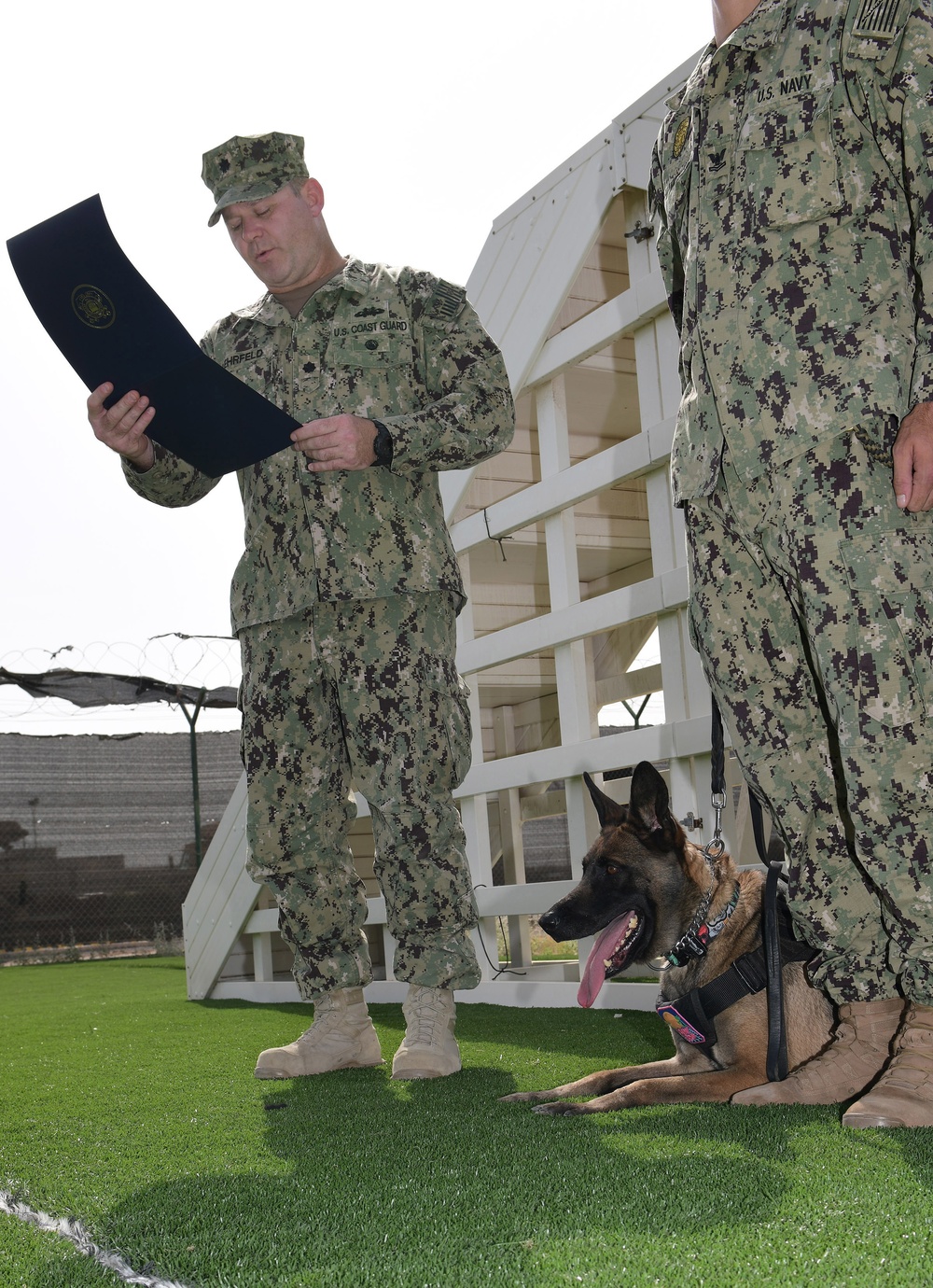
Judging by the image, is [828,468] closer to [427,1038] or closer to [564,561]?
[427,1038]

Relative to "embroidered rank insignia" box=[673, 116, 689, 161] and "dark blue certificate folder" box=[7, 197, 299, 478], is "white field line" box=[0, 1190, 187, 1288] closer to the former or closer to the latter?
"dark blue certificate folder" box=[7, 197, 299, 478]

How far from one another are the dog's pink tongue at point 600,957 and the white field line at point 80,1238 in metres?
1.04

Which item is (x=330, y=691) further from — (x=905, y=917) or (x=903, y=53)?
(x=903, y=53)

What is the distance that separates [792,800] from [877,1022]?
348mm

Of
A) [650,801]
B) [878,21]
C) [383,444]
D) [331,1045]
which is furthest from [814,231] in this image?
[331,1045]

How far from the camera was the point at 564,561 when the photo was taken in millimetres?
3268

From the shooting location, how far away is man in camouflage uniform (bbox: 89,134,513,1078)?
7.24ft

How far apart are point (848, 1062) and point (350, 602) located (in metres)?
1.22

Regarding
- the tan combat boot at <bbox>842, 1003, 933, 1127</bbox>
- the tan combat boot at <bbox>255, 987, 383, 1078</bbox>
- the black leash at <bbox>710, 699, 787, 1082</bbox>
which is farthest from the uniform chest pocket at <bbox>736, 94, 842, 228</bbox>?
the tan combat boot at <bbox>255, 987, 383, 1078</bbox>

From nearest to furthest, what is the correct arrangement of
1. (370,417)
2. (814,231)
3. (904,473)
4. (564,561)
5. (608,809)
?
(904,473) < (814,231) < (608,809) < (370,417) < (564,561)

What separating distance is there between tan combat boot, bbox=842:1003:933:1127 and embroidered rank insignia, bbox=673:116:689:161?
134cm

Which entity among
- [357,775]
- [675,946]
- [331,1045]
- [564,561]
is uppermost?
[564,561]

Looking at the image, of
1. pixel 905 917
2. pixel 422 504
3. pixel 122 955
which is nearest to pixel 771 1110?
pixel 905 917

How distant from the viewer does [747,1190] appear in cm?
117
